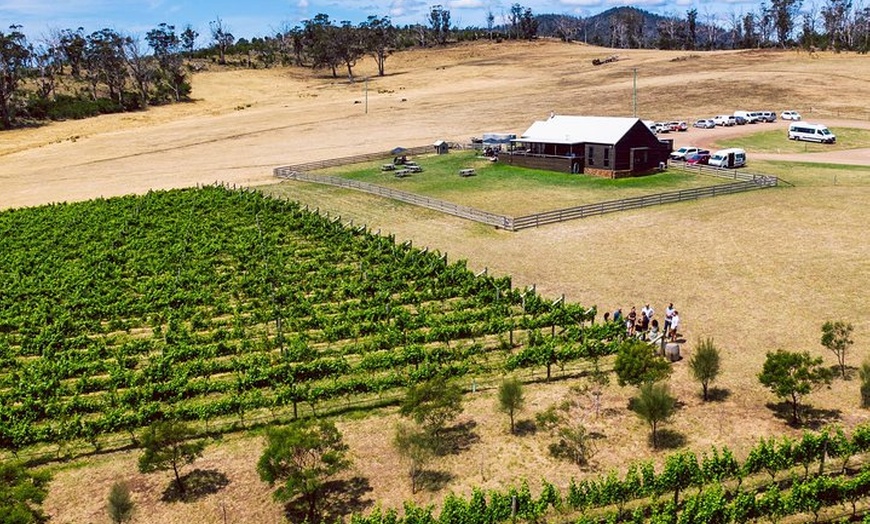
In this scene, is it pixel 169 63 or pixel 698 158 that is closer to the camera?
pixel 698 158

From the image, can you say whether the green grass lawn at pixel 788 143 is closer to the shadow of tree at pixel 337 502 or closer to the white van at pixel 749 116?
the white van at pixel 749 116

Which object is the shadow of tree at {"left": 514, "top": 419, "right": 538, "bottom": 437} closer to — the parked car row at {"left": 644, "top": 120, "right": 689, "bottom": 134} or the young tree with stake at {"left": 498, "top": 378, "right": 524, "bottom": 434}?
the young tree with stake at {"left": 498, "top": 378, "right": 524, "bottom": 434}

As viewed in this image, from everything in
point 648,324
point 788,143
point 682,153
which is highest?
point 682,153

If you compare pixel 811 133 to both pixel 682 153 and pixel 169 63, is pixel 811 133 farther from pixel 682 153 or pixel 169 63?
pixel 169 63

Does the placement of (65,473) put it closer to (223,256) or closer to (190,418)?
(190,418)

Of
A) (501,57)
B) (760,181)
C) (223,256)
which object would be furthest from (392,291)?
(501,57)

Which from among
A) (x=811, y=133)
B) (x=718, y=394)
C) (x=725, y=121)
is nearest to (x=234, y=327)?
(x=718, y=394)

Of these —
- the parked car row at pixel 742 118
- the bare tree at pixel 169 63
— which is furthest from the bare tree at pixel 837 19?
the bare tree at pixel 169 63

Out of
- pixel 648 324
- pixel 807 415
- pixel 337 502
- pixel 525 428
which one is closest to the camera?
pixel 337 502

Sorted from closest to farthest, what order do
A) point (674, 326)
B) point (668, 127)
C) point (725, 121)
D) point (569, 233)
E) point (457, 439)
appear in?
point (457, 439) < point (674, 326) < point (569, 233) < point (668, 127) < point (725, 121)
